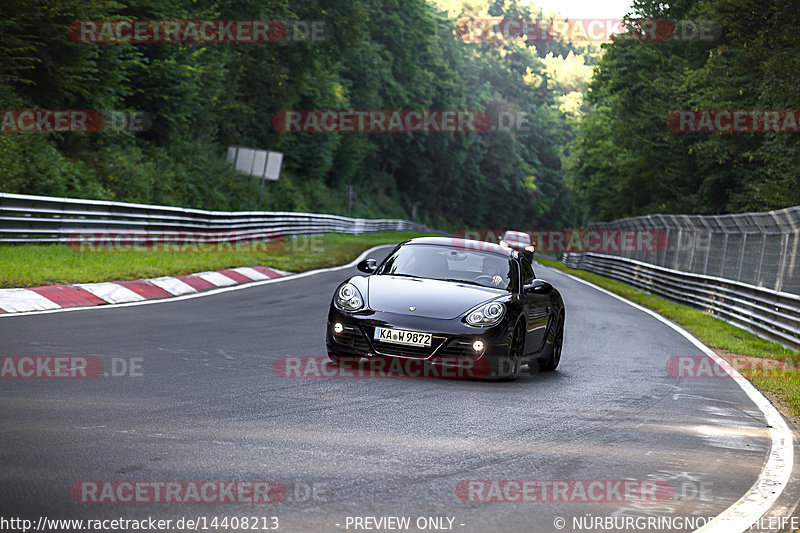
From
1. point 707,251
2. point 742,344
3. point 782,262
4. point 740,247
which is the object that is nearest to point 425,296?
point 742,344

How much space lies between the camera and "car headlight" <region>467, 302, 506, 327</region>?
9000mm

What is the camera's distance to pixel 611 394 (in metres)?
9.10

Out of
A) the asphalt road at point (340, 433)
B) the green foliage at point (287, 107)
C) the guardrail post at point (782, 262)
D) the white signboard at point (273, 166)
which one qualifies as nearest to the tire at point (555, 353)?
the asphalt road at point (340, 433)

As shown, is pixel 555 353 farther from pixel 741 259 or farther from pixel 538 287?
pixel 741 259

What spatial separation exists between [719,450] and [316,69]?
43.7 m

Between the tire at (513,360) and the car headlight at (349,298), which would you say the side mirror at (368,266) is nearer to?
the car headlight at (349,298)

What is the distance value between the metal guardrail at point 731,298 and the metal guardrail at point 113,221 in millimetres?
12895

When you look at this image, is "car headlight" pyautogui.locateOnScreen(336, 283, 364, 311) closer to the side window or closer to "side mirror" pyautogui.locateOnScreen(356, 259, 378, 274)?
"side mirror" pyautogui.locateOnScreen(356, 259, 378, 274)

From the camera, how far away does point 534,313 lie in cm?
1009

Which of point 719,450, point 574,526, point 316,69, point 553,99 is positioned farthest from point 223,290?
point 553,99

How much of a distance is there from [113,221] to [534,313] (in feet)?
43.2

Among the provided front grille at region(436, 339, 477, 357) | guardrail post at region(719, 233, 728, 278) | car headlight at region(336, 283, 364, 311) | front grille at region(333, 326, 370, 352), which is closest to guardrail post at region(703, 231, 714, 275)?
guardrail post at region(719, 233, 728, 278)

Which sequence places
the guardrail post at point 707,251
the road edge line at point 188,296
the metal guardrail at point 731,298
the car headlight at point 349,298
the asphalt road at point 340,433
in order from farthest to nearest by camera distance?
the guardrail post at point 707,251 → the metal guardrail at point 731,298 → the road edge line at point 188,296 → the car headlight at point 349,298 → the asphalt road at point 340,433

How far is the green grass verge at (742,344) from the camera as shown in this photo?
34.7 ft
